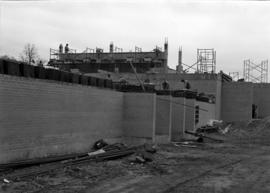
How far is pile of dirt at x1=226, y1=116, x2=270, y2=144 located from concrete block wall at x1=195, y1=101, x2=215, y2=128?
2010 mm

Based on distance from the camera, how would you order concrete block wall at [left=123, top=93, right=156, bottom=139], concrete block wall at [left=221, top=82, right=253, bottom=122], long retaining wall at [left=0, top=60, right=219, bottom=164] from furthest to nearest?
1. concrete block wall at [left=221, top=82, right=253, bottom=122]
2. concrete block wall at [left=123, top=93, right=156, bottom=139]
3. long retaining wall at [left=0, top=60, right=219, bottom=164]

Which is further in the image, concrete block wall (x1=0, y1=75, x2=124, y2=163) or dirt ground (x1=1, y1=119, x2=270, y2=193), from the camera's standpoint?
concrete block wall (x1=0, y1=75, x2=124, y2=163)

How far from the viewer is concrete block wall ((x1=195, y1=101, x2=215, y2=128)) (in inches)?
1118

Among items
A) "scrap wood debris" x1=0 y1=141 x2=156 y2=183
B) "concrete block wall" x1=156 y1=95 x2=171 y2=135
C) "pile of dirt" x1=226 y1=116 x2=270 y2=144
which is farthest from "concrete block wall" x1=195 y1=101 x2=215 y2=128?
"scrap wood debris" x1=0 y1=141 x2=156 y2=183

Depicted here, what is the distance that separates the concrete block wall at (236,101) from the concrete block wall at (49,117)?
21.4 meters

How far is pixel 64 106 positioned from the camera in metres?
13.2

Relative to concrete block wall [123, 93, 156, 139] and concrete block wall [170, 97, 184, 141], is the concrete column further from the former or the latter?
concrete block wall [123, 93, 156, 139]

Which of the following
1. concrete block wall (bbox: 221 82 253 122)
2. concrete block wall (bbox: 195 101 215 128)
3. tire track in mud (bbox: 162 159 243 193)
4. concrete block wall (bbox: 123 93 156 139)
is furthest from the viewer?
concrete block wall (bbox: 221 82 253 122)

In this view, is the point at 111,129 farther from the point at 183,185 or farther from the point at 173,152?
the point at 183,185

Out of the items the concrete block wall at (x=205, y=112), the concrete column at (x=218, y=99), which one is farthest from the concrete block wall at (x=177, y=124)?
the concrete column at (x=218, y=99)

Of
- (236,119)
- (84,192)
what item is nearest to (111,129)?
(84,192)

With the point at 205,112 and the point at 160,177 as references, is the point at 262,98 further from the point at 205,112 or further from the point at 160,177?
the point at 160,177

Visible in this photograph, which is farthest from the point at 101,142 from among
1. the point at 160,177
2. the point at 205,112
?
the point at 205,112

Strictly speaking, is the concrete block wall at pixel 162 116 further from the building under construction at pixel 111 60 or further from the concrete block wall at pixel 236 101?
the building under construction at pixel 111 60
